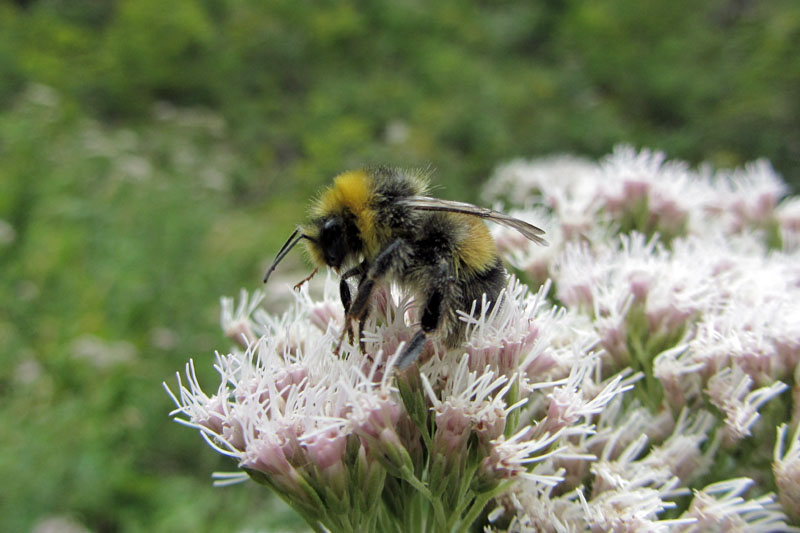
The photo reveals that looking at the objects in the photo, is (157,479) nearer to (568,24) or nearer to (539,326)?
(539,326)

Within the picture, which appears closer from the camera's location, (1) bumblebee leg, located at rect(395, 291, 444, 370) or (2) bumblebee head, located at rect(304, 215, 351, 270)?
(1) bumblebee leg, located at rect(395, 291, 444, 370)

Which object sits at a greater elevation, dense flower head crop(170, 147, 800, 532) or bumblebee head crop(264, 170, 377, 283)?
bumblebee head crop(264, 170, 377, 283)

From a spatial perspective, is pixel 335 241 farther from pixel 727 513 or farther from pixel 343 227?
pixel 727 513

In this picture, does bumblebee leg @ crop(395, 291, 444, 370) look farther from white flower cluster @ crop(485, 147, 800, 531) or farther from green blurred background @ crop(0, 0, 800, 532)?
green blurred background @ crop(0, 0, 800, 532)

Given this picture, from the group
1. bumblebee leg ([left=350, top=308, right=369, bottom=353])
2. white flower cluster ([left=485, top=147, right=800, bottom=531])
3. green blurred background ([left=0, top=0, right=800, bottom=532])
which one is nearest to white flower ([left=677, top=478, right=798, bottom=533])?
white flower cluster ([left=485, top=147, right=800, bottom=531])

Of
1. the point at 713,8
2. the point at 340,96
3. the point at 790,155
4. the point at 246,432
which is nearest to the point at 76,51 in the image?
the point at 340,96

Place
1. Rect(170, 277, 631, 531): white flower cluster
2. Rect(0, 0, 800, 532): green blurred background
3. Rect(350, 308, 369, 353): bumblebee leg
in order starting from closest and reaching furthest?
1. Rect(170, 277, 631, 531): white flower cluster
2. Rect(350, 308, 369, 353): bumblebee leg
3. Rect(0, 0, 800, 532): green blurred background

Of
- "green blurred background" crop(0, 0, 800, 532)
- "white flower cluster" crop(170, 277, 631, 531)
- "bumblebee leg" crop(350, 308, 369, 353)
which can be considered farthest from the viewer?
"green blurred background" crop(0, 0, 800, 532)

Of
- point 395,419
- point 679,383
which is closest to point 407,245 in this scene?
point 395,419
